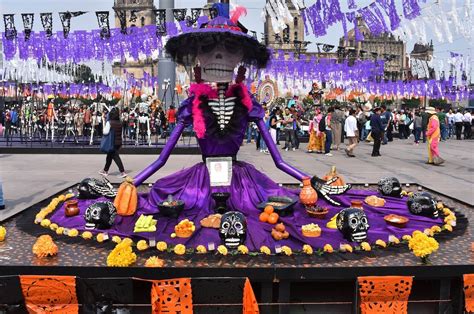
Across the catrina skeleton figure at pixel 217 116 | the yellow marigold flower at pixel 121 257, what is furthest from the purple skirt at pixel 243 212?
the yellow marigold flower at pixel 121 257

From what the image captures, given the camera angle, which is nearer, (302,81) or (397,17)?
(397,17)

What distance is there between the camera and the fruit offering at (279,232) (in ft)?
16.7

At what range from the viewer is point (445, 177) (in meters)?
11.6

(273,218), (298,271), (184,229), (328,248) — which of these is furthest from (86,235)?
(328,248)

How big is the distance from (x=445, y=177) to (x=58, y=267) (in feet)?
32.6

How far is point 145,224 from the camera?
17.5ft

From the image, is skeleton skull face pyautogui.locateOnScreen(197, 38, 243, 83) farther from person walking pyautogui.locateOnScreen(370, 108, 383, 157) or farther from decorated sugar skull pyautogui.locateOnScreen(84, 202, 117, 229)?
person walking pyautogui.locateOnScreen(370, 108, 383, 157)

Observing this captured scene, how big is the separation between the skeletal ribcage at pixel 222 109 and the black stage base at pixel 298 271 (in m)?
1.91

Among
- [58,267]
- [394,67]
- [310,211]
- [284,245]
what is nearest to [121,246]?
[58,267]

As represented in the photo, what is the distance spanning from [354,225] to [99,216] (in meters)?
2.83

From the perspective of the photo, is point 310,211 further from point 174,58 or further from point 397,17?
point 397,17

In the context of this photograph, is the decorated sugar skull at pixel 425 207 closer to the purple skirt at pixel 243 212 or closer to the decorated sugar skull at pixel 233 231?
the purple skirt at pixel 243 212

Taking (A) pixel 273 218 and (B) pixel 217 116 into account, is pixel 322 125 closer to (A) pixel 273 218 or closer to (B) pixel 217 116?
(B) pixel 217 116

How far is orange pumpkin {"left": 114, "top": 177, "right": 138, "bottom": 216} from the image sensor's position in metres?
5.80
